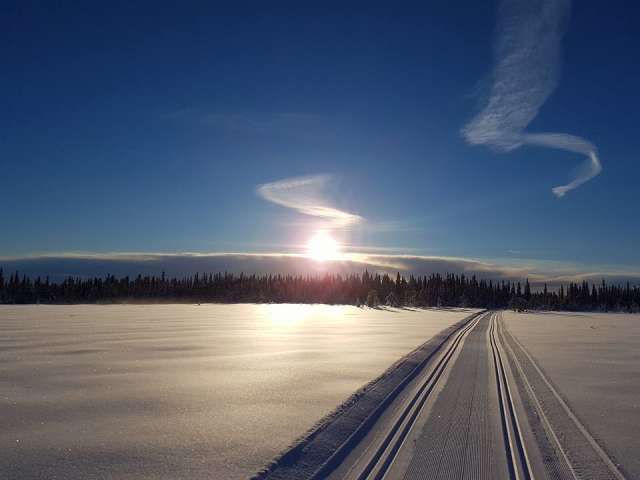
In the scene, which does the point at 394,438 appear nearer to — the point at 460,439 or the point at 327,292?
the point at 460,439

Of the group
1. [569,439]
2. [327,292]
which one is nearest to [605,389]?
[569,439]

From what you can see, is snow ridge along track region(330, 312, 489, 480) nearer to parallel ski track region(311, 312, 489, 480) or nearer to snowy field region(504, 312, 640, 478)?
parallel ski track region(311, 312, 489, 480)

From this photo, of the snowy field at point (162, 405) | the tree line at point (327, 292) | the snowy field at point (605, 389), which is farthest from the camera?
the tree line at point (327, 292)

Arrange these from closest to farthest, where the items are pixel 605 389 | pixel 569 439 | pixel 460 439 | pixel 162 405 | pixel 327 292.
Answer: pixel 460 439
pixel 569 439
pixel 162 405
pixel 605 389
pixel 327 292

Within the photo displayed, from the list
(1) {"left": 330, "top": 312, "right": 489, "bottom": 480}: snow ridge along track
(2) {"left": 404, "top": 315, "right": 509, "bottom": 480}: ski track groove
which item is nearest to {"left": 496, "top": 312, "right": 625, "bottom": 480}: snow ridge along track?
(2) {"left": 404, "top": 315, "right": 509, "bottom": 480}: ski track groove

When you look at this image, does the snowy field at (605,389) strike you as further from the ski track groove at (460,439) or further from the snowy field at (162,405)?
the snowy field at (162,405)

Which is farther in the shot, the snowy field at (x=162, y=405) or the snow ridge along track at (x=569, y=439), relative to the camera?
the snowy field at (x=162, y=405)

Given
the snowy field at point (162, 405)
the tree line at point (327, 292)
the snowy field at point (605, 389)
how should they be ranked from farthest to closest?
the tree line at point (327, 292) → the snowy field at point (605, 389) → the snowy field at point (162, 405)

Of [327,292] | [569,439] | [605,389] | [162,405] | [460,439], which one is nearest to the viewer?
[460,439]

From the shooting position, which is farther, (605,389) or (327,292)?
(327,292)

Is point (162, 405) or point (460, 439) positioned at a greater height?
point (460, 439)

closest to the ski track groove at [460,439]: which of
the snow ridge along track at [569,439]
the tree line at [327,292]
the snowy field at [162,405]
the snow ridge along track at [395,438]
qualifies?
the snow ridge along track at [395,438]

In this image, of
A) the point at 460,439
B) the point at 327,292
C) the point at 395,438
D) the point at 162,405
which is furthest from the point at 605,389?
the point at 327,292

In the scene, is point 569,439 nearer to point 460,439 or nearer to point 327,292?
point 460,439
